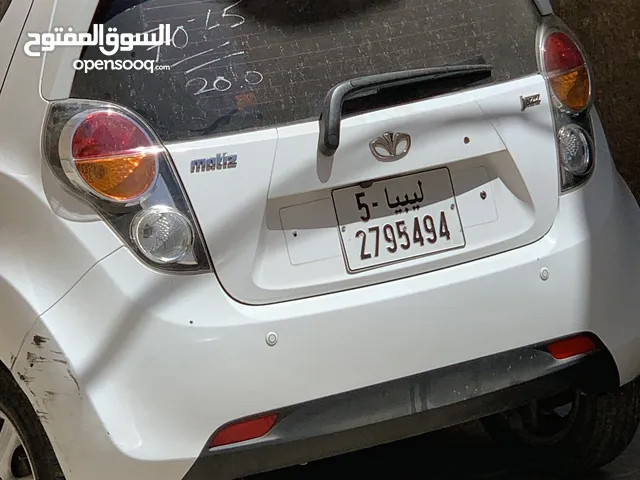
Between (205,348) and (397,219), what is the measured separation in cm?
57

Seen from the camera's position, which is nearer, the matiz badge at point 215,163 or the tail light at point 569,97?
the matiz badge at point 215,163

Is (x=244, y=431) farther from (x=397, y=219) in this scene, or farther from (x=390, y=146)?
(x=390, y=146)

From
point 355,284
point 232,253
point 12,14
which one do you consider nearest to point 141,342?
point 232,253

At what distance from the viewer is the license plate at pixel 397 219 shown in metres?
2.37

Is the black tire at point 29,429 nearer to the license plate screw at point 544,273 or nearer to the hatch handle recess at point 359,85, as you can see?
the hatch handle recess at point 359,85

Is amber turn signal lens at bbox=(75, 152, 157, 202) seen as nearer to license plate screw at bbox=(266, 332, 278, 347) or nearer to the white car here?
the white car

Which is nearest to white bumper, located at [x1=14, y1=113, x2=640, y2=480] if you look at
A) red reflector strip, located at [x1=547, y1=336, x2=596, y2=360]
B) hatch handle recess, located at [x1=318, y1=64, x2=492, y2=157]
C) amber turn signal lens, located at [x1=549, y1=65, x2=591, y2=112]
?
red reflector strip, located at [x1=547, y1=336, x2=596, y2=360]

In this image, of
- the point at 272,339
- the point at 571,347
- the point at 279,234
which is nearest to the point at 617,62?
the point at 571,347

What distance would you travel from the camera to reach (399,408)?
239 cm

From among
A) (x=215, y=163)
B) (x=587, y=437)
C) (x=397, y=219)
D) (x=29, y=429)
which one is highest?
(x=215, y=163)

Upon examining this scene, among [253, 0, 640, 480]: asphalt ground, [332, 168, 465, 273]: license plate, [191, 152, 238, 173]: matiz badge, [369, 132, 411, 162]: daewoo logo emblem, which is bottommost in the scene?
[253, 0, 640, 480]: asphalt ground

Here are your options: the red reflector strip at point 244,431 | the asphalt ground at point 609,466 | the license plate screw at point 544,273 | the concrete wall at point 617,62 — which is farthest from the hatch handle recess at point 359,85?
the concrete wall at point 617,62

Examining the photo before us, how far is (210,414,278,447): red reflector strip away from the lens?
89.1 inches

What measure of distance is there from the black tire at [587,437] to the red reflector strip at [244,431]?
1.06m
